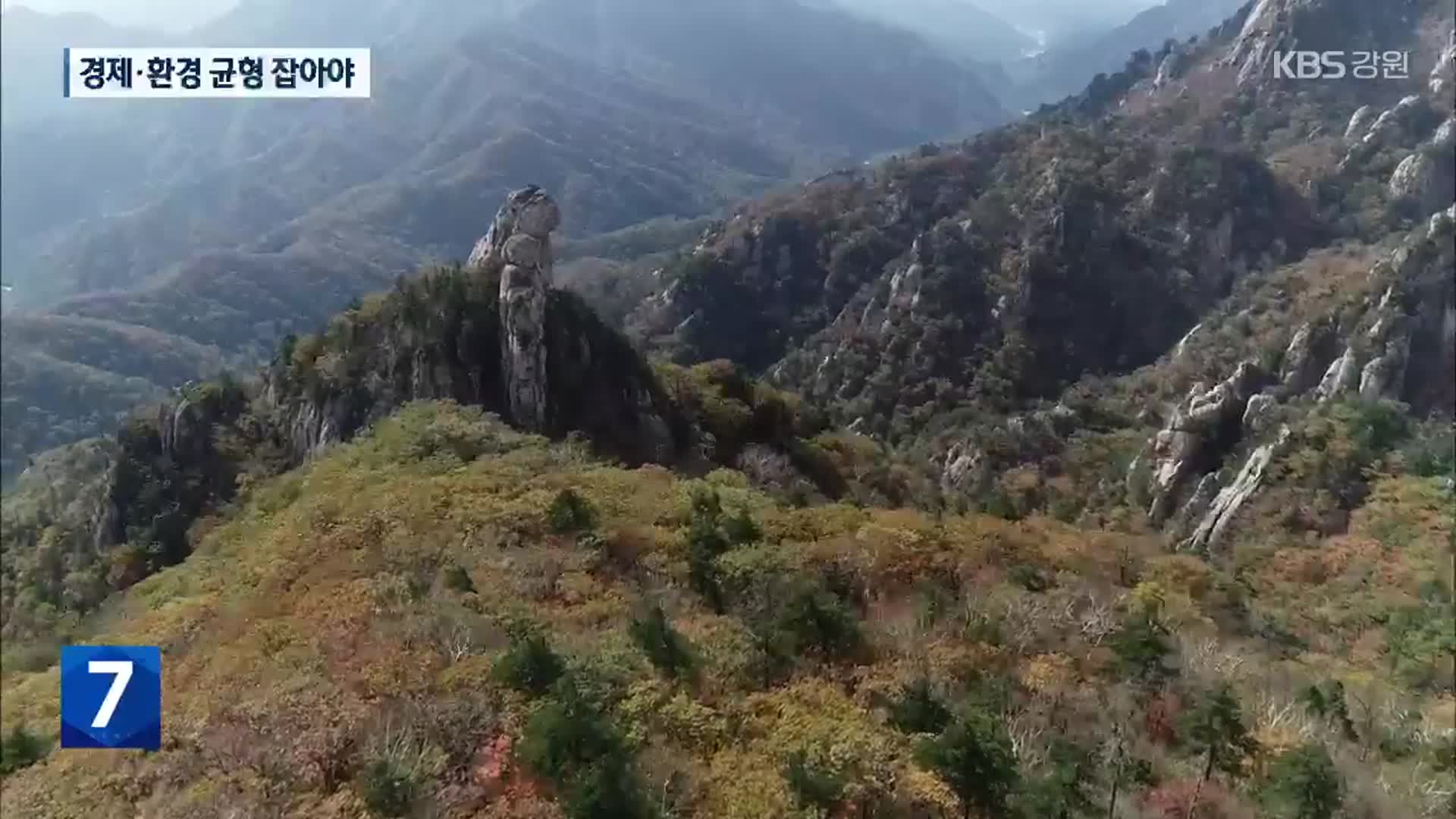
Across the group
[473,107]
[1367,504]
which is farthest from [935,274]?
[473,107]

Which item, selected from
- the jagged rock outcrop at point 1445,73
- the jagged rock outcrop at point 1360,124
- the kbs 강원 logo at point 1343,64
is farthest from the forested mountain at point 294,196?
the jagged rock outcrop at point 1445,73

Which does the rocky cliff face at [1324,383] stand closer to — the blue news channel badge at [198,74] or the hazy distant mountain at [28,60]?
the blue news channel badge at [198,74]

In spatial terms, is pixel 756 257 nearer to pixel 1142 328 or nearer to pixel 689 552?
pixel 1142 328

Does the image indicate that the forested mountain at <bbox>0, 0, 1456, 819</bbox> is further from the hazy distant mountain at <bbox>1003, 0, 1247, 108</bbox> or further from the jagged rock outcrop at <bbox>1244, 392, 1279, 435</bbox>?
the hazy distant mountain at <bbox>1003, 0, 1247, 108</bbox>

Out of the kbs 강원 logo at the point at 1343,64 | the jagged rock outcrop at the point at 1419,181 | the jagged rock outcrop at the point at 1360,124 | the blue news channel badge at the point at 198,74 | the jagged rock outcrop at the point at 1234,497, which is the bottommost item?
the jagged rock outcrop at the point at 1234,497

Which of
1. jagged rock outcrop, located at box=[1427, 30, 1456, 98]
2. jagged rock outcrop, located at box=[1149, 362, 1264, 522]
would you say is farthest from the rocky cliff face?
jagged rock outcrop, located at box=[1427, 30, 1456, 98]

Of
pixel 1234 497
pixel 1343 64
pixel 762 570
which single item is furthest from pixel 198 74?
pixel 1343 64
